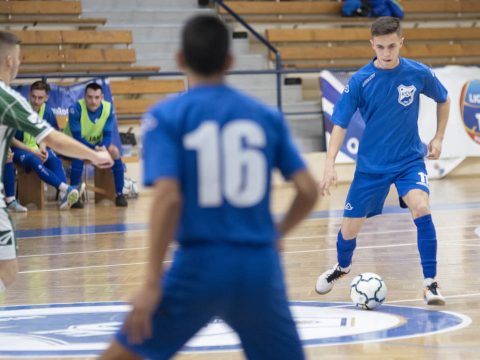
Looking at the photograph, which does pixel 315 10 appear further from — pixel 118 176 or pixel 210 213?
pixel 210 213

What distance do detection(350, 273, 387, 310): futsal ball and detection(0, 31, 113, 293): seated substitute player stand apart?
7.48 ft

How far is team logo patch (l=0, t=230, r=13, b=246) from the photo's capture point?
5200mm

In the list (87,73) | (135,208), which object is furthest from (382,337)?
(87,73)

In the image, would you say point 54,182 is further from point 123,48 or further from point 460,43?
point 460,43

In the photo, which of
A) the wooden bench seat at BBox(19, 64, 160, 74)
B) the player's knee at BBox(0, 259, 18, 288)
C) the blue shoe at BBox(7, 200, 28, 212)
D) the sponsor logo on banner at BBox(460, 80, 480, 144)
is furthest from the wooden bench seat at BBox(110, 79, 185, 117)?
the player's knee at BBox(0, 259, 18, 288)

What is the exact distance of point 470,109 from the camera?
17.2 m

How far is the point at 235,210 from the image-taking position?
3221 mm


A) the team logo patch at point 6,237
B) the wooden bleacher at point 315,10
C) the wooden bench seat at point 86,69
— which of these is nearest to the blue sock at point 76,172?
the wooden bench seat at point 86,69

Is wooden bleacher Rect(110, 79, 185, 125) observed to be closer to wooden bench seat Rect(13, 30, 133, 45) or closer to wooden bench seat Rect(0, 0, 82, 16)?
wooden bench seat Rect(13, 30, 133, 45)

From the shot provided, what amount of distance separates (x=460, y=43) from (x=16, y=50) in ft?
53.5

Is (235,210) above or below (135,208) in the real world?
above

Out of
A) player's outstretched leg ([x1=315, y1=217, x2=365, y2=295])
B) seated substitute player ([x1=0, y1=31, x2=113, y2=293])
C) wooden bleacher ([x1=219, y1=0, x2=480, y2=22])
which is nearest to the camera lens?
seated substitute player ([x1=0, y1=31, x2=113, y2=293])

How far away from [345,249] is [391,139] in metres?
0.80

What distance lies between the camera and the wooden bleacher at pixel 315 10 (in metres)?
19.2
